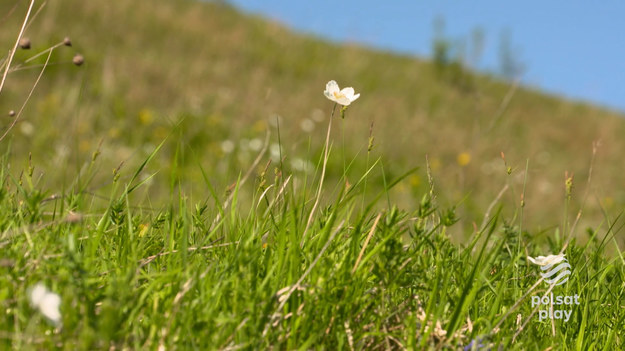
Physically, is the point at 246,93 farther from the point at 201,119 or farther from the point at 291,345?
the point at 291,345

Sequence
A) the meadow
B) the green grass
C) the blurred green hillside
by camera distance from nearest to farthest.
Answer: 1. the green grass
2. the meadow
3. the blurred green hillside

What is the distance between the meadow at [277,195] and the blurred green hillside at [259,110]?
0.19 feet

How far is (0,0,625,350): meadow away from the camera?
1.33 metres

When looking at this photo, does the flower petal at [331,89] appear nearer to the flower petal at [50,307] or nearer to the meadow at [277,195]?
the meadow at [277,195]

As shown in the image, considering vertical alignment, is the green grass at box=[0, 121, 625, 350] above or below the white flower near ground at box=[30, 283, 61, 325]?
below

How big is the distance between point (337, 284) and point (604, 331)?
74cm

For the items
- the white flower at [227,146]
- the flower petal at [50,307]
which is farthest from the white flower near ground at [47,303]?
the white flower at [227,146]

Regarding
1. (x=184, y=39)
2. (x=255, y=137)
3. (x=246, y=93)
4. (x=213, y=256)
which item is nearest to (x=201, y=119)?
(x=255, y=137)

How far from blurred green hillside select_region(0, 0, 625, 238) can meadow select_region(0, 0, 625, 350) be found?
2.3 inches

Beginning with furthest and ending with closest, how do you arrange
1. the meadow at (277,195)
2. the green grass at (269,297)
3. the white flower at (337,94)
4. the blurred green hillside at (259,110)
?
1. the blurred green hillside at (259,110)
2. the white flower at (337,94)
3. the meadow at (277,195)
4. the green grass at (269,297)

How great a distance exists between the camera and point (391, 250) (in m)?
1.38

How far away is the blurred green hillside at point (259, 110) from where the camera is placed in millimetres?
7516

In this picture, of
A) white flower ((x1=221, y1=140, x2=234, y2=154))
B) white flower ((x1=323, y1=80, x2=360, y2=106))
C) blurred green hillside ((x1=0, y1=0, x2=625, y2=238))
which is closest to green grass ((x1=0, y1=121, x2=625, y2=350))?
white flower ((x1=323, y1=80, x2=360, y2=106))

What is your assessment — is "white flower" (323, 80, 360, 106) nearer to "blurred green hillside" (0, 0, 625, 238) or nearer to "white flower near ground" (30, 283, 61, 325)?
"white flower near ground" (30, 283, 61, 325)
